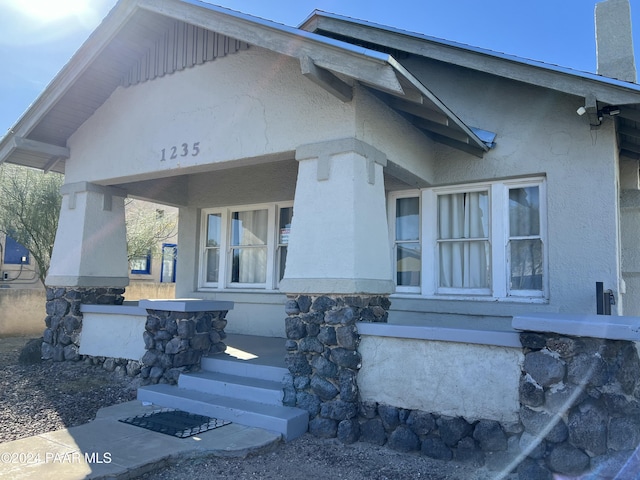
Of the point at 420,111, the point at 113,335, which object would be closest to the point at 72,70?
the point at 113,335

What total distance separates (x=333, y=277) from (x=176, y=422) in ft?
7.24

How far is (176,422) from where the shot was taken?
4.98 m

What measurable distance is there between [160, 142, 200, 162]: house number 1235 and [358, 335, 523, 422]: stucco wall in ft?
11.2

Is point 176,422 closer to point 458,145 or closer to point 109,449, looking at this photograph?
point 109,449

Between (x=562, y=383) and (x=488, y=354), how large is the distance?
64cm

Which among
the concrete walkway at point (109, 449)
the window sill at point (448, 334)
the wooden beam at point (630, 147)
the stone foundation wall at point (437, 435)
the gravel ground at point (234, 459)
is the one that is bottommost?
the gravel ground at point (234, 459)

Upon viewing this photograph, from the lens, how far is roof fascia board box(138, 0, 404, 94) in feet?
14.8

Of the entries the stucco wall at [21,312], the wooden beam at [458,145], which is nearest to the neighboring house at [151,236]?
the stucco wall at [21,312]

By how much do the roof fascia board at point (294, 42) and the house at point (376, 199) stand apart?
2 cm

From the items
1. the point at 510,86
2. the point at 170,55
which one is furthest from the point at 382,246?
the point at 170,55

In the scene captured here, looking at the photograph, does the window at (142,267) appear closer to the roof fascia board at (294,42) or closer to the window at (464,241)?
the roof fascia board at (294,42)

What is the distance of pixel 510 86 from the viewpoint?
666 centimetres

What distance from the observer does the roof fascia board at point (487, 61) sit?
518cm

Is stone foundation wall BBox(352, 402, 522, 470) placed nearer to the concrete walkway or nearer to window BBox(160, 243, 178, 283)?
the concrete walkway
